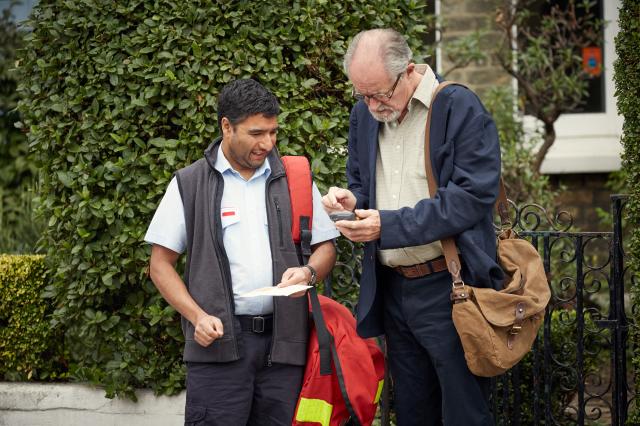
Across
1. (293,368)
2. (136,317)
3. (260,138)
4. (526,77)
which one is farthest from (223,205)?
(526,77)

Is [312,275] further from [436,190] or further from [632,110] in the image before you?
[632,110]

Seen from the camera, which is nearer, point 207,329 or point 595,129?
point 207,329

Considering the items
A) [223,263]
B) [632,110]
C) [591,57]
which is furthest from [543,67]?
[223,263]

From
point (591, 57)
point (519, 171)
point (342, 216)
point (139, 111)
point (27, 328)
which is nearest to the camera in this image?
point (342, 216)

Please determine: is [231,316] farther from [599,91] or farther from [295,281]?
[599,91]

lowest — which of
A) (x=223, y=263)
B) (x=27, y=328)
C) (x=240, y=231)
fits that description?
(x=27, y=328)

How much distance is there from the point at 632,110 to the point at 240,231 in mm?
2066

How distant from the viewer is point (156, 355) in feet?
17.1

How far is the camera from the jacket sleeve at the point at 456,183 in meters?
3.50

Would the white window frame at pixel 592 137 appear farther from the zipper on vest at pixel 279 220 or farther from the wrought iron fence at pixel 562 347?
the zipper on vest at pixel 279 220

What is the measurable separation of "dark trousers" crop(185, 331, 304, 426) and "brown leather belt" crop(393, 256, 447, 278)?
0.59 meters

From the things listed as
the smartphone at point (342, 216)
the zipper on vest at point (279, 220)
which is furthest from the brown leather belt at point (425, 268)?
the zipper on vest at point (279, 220)

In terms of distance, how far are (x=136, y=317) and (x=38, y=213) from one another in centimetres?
84

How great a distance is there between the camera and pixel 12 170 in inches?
348
